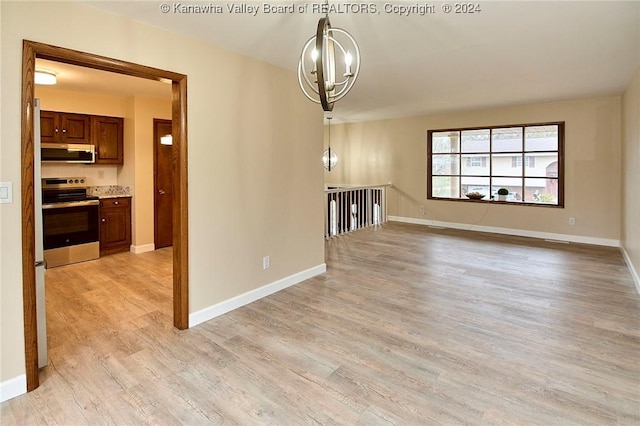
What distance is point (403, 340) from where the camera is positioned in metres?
2.85

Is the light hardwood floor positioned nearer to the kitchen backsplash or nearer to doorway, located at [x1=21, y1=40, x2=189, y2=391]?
doorway, located at [x1=21, y1=40, x2=189, y2=391]

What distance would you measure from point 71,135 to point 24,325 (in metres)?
3.99

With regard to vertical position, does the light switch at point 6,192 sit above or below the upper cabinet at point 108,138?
below

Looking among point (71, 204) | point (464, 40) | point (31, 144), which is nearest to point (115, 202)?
point (71, 204)

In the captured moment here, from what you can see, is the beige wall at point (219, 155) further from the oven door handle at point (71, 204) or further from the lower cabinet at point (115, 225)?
the lower cabinet at point (115, 225)

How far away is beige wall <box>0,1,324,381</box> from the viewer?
6.92 ft

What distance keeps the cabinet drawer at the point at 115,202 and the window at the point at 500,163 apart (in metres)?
6.06

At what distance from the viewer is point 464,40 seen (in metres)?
3.20

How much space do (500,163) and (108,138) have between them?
23.4 ft

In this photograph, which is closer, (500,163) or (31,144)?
(31,144)

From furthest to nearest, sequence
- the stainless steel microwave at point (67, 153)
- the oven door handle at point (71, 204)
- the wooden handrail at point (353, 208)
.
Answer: the wooden handrail at point (353, 208)
the stainless steel microwave at point (67, 153)
the oven door handle at point (71, 204)

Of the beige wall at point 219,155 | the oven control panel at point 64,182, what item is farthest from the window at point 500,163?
the oven control panel at point 64,182

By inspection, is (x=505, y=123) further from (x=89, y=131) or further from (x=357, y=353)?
(x=89, y=131)

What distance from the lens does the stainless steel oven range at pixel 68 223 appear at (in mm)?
4812
